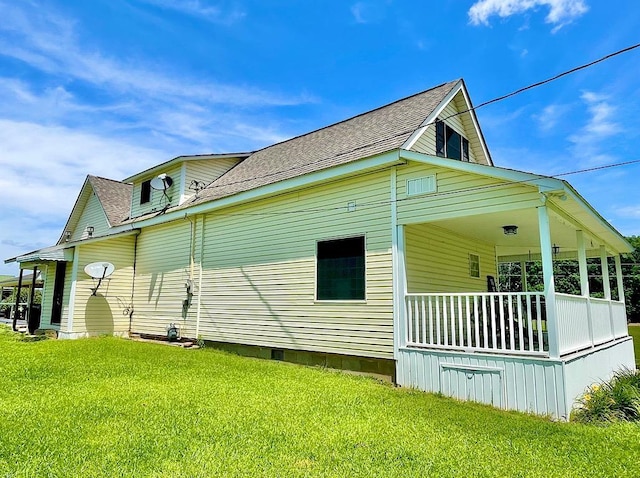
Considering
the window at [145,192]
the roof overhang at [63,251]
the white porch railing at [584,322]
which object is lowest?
the white porch railing at [584,322]

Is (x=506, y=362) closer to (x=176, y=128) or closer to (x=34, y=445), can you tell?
(x=34, y=445)

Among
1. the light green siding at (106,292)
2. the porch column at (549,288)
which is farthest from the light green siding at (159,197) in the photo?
the porch column at (549,288)

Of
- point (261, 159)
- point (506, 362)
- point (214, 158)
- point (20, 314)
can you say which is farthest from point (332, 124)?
point (20, 314)

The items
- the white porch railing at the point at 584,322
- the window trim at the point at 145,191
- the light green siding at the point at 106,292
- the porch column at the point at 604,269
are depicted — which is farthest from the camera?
the window trim at the point at 145,191

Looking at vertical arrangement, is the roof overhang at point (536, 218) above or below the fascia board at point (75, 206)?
below

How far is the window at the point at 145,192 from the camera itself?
566 inches

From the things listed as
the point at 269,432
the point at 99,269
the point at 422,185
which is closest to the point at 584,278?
the point at 422,185

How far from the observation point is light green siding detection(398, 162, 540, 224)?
19.8 feet

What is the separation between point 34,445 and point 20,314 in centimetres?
2252

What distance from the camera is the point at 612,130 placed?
30.4ft

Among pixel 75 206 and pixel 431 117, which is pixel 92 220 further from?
pixel 431 117

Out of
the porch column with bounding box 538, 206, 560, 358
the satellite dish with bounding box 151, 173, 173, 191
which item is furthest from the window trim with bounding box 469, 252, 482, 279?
the satellite dish with bounding box 151, 173, 173, 191

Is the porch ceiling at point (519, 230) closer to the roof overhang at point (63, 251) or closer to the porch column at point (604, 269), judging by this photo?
the porch column at point (604, 269)

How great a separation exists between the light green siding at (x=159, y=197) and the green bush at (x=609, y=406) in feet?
37.9
